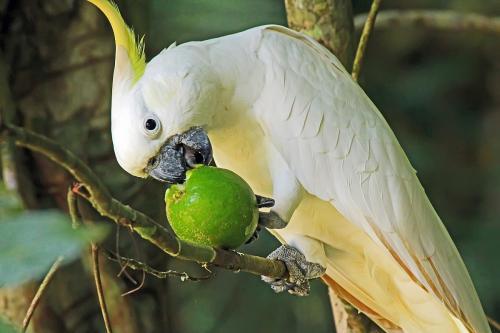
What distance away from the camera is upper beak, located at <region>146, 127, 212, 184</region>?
1412mm

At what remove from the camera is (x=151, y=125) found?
143 cm

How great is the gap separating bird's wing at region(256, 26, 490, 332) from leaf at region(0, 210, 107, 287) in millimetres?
1125

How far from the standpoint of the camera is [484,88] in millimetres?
2936

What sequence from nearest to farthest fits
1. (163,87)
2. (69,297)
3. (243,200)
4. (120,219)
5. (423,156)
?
(120,219) → (243,200) → (163,87) → (69,297) → (423,156)

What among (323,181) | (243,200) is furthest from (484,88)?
(243,200)

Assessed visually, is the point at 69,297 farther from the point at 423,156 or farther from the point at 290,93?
the point at 423,156

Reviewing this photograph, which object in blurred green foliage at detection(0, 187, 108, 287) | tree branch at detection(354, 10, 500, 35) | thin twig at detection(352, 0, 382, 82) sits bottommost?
tree branch at detection(354, 10, 500, 35)

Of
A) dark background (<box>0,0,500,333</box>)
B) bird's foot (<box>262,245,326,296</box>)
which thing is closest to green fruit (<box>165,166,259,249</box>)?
bird's foot (<box>262,245,326,296</box>)

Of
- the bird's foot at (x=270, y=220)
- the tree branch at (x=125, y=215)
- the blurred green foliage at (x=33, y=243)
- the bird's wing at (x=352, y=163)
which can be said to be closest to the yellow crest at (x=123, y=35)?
the bird's wing at (x=352, y=163)

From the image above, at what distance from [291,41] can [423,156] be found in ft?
4.91

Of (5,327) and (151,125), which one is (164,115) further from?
(5,327)

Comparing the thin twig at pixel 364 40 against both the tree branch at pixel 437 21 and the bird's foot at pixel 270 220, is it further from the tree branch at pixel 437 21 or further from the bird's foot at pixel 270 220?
the tree branch at pixel 437 21

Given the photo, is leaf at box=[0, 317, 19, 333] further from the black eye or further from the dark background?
the dark background

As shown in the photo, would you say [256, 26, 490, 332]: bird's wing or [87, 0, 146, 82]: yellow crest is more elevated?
[87, 0, 146, 82]: yellow crest
